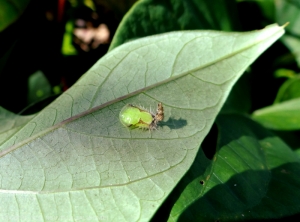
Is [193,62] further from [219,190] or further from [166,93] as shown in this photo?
[219,190]

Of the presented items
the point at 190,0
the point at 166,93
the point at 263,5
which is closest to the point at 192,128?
the point at 166,93

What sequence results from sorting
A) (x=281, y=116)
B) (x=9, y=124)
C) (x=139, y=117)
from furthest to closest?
(x=281, y=116), (x=9, y=124), (x=139, y=117)

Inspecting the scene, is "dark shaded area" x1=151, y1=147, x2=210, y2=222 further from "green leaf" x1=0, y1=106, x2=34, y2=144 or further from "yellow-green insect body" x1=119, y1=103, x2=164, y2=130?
A: "green leaf" x1=0, y1=106, x2=34, y2=144

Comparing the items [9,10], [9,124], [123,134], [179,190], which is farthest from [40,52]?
[179,190]

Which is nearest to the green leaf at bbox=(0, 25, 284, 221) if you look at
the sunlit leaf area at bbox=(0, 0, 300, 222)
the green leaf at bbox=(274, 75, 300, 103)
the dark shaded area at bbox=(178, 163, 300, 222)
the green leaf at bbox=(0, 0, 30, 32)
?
the sunlit leaf area at bbox=(0, 0, 300, 222)

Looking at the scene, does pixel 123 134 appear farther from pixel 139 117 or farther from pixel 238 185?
pixel 238 185

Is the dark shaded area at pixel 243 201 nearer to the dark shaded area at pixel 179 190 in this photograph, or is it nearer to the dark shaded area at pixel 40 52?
the dark shaded area at pixel 179 190
